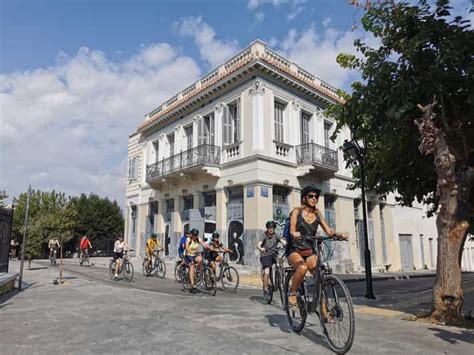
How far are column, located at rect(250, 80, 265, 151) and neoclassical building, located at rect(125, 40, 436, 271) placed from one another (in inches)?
1.9

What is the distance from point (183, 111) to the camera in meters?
22.6

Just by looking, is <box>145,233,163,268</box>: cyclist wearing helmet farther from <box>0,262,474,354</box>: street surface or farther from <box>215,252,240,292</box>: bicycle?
<box>0,262,474,354</box>: street surface

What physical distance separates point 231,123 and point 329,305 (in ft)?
51.3

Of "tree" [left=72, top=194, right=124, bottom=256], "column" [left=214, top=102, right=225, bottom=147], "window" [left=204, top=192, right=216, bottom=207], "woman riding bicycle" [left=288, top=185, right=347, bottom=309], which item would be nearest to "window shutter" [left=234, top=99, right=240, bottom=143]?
"column" [left=214, top=102, right=225, bottom=147]

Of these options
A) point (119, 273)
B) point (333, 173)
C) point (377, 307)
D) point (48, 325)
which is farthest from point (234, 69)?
point (48, 325)

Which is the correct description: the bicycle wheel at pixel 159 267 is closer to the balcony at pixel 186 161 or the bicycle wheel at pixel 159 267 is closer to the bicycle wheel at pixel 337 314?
the balcony at pixel 186 161

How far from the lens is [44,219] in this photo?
23891 mm

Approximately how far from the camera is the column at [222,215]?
1844 cm

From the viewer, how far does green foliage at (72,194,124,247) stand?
136 feet

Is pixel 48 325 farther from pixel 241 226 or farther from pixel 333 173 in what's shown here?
pixel 333 173

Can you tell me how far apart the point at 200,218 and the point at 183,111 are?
274 inches

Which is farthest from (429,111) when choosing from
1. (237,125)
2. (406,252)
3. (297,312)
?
(406,252)

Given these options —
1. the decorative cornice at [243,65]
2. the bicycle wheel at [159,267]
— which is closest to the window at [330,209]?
the decorative cornice at [243,65]

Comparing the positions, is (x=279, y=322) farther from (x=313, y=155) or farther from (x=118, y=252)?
(x=313, y=155)
